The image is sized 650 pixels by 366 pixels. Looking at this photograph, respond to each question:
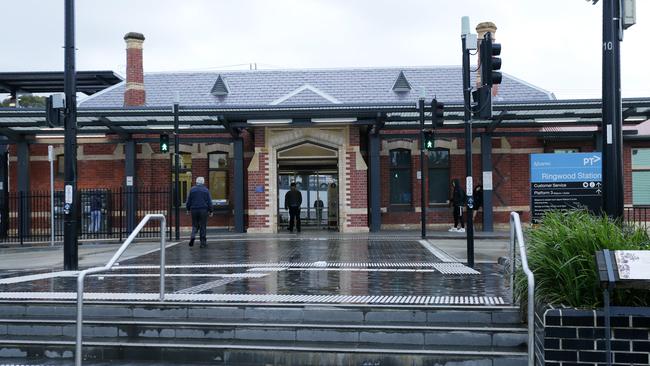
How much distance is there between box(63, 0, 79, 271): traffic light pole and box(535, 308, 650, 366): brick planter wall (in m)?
9.02

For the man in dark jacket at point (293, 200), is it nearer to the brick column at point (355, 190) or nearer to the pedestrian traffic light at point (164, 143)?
the brick column at point (355, 190)

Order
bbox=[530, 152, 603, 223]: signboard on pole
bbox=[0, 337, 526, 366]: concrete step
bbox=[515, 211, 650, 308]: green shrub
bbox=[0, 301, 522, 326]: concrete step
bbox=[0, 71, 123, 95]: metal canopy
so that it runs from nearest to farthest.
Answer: bbox=[515, 211, 650, 308]: green shrub → bbox=[0, 337, 526, 366]: concrete step → bbox=[0, 301, 522, 326]: concrete step → bbox=[530, 152, 603, 223]: signboard on pole → bbox=[0, 71, 123, 95]: metal canopy

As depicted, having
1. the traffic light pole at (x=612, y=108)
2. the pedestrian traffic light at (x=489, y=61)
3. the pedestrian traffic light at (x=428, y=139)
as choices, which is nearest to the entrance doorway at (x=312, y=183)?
the pedestrian traffic light at (x=428, y=139)

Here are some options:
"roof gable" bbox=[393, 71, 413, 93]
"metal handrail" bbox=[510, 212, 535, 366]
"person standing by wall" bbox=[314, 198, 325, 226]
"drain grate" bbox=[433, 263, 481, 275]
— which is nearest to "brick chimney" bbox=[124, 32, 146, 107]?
"person standing by wall" bbox=[314, 198, 325, 226]

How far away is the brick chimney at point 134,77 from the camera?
82.0 ft

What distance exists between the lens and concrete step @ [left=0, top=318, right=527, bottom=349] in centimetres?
646

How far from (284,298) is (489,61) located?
528 cm

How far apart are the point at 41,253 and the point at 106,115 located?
19.3ft

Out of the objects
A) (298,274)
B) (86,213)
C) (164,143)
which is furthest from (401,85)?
(298,274)

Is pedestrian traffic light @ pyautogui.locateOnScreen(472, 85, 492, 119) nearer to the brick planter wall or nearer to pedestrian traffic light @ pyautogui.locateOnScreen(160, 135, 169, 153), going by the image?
the brick planter wall

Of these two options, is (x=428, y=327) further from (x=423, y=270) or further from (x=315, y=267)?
(x=315, y=267)

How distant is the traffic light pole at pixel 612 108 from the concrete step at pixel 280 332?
6.94 ft

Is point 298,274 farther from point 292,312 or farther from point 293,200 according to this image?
point 293,200

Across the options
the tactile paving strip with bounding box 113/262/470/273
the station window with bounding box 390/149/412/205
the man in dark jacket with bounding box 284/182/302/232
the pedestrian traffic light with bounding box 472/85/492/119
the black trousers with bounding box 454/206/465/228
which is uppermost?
the pedestrian traffic light with bounding box 472/85/492/119
